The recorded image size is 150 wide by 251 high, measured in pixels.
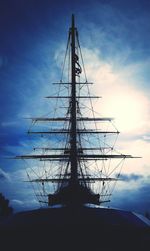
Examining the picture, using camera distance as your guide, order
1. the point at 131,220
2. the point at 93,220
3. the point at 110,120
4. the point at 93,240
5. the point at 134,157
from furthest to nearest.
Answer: the point at 110,120 → the point at 134,157 → the point at 131,220 → the point at 93,220 → the point at 93,240

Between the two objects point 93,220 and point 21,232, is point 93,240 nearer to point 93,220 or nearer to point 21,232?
point 93,220

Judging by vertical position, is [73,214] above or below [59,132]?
below

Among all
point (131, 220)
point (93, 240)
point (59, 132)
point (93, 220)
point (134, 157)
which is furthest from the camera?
point (59, 132)

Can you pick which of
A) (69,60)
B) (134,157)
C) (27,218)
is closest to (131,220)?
(27,218)

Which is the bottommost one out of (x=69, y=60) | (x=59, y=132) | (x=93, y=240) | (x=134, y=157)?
(x=93, y=240)

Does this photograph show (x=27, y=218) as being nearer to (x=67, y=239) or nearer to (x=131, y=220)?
(x=67, y=239)

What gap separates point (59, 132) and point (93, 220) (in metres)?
28.7

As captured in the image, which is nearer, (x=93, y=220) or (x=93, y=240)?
(x=93, y=240)

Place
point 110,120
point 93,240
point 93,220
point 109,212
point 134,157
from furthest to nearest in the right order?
1. point 110,120
2. point 134,157
3. point 109,212
4. point 93,220
5. point 93,240

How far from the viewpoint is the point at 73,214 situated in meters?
4.74

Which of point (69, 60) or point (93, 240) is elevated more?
point (69, 60)

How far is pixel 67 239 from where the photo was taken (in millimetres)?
4266

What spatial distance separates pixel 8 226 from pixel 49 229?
35.6 inches

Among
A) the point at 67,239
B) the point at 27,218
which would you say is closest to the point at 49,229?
the point at 67,239
